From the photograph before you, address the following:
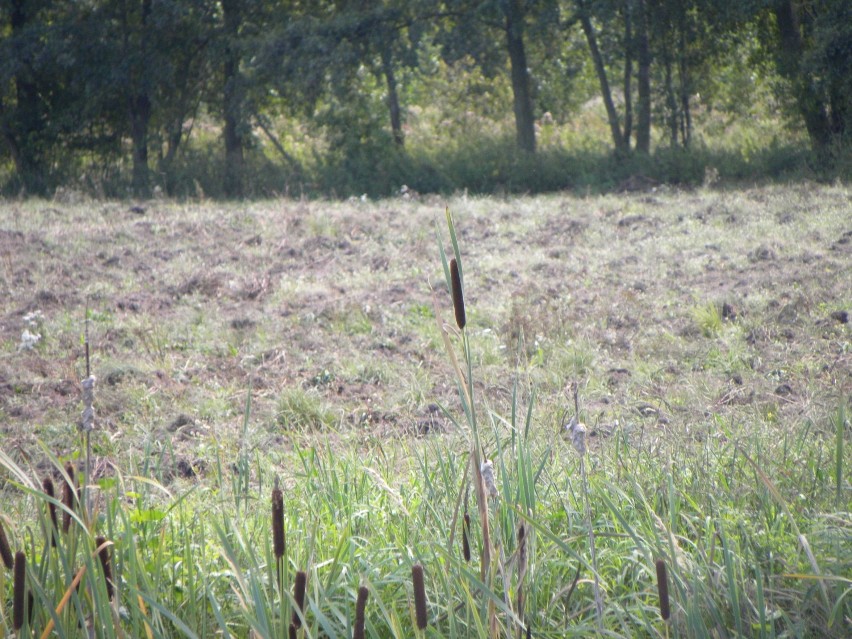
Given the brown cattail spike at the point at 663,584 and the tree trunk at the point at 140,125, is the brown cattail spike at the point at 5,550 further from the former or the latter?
the tree trunk at the point at 140,125

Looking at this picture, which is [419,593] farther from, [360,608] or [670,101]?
[670,101]

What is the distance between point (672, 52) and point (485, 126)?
15.7ft

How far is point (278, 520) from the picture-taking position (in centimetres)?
143

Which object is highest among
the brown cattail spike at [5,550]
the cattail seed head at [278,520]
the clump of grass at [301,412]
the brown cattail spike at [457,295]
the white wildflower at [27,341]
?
the brown cattail spike at [457,295]

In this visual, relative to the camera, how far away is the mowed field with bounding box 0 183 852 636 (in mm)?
2154

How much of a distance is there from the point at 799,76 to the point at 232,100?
9.50 metres

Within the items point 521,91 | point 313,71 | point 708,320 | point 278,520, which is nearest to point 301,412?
point 708,320

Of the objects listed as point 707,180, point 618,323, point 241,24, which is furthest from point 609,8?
point 618,323

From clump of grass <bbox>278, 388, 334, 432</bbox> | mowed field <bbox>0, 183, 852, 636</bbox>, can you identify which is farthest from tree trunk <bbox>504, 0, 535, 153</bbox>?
clump of grass <bbox>278, 388, 334, 432</bbox>

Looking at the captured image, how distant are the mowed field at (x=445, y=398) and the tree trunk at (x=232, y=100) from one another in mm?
4056

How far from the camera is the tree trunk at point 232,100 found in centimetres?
1572

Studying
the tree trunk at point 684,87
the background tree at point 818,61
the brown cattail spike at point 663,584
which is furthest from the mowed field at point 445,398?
the tree trunk at point 684,87

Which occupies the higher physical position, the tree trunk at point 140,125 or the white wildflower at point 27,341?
the tree trunk at point 140,125

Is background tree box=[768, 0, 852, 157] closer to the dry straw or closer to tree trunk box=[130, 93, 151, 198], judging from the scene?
tree trunk box=[130, 93, 151, 198]
